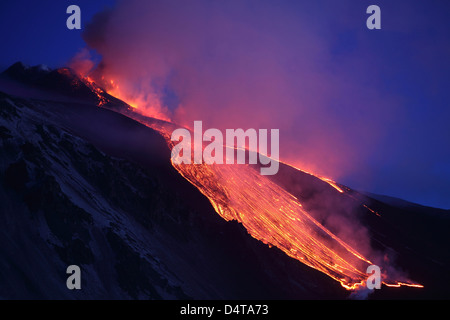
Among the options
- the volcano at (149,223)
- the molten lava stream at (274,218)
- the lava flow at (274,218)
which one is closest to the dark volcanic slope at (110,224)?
the volcano at (149,223)

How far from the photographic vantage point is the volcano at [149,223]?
31.1 metres

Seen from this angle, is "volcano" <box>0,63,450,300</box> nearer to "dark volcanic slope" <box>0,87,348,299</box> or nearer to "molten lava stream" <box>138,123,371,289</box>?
"dark volcanic slope" <box>0,87,348,299</box>

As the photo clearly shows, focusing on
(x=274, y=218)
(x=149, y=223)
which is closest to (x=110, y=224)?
(x=149, y=223)

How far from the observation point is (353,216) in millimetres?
71500

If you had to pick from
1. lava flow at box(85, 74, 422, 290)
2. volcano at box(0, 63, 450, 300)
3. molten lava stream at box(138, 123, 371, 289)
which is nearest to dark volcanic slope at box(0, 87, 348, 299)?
volcano at box(0, 63, 450, 300)

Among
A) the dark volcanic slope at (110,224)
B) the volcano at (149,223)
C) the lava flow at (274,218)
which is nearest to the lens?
the dark volcanic slope at (110,224)

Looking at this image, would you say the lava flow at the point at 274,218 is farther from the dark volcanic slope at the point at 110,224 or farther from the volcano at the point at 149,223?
the dark volcanic slope at the point at 110,224

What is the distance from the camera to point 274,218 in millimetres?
55000

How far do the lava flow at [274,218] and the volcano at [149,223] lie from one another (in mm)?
214

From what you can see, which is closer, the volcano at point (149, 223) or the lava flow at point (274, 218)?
the volcano at point (149, 223)

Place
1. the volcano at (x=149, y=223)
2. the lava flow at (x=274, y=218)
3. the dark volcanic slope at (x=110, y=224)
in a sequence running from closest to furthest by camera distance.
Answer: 1. the dark volcanic slope at (x=110, y=224)
2. the volcano at (x=149, y=223)
3. the lava flow at (x=274, y=218)

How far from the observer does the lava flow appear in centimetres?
4916
